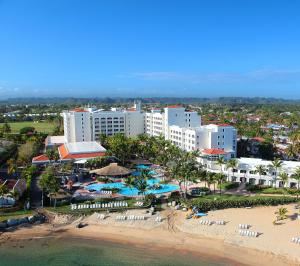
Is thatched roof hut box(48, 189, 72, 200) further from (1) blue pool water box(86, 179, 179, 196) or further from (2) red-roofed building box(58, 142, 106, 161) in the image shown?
(2) red-roofed building box(58, 142, 106, 161)

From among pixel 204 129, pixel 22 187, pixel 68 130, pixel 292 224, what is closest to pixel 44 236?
pixel 22 187

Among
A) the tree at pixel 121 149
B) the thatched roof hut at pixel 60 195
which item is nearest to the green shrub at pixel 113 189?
the thatched roof hut at pixel 60 195

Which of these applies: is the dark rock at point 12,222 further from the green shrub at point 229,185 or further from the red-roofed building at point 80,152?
the green shrub at point 229,185

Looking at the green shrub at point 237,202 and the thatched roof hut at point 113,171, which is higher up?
the thatched roof hut at point 113,171

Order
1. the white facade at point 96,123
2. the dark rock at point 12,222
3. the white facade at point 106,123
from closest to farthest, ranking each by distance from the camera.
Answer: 1. the dark rock at point 12,222
2. the white facade at point 96,123
3. the white facade at point 106,123

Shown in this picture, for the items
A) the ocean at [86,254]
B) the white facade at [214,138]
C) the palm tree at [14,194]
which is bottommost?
the ocean at [86,254]

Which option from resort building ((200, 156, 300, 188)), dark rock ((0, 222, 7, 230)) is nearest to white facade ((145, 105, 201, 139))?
resort building ((200, 156, 300, 188))

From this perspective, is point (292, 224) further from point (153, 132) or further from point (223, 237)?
point (153, 132)

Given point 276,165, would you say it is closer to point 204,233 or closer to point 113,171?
point 204,233
